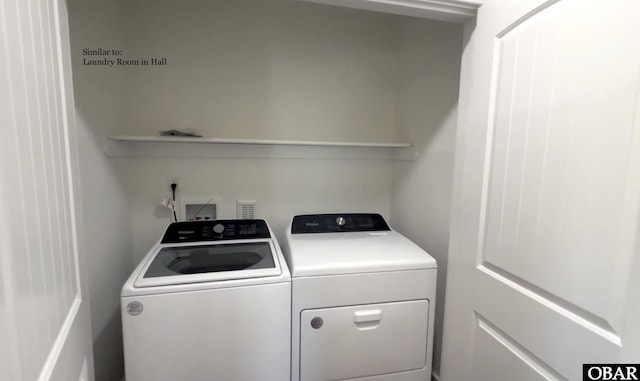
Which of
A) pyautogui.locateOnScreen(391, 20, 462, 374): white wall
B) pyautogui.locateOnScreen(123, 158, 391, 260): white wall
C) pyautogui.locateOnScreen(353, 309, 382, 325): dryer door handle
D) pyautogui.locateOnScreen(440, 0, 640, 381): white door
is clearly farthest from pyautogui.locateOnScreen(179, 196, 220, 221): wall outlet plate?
pyautogui.locateOnScreen(440, 0, 640, 381): white door

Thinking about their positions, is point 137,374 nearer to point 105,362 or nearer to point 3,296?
point 105,362

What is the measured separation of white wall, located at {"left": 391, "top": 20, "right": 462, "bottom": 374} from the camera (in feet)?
5.14

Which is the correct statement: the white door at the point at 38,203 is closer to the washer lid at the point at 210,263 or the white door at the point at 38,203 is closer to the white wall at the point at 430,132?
the washer lid at the point at 210,263

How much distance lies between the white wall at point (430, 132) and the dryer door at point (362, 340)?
38cm

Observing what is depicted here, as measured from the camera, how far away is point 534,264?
830 mm

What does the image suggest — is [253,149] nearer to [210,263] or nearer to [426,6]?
[210,263]

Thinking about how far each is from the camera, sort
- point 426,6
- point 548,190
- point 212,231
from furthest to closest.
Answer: point 212,231, point 426,6, point 548,190

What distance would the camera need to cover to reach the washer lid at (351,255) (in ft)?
4.22

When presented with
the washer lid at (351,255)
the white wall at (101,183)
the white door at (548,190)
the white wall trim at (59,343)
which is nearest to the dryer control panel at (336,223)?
the washer lid at (351,255)

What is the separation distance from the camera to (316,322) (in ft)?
4.18

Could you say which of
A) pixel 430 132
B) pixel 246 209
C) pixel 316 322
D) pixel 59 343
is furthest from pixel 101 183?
pixel 430 132

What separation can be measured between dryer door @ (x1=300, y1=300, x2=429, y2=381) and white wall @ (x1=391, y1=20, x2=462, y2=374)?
381 millimetres

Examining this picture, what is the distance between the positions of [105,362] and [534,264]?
6.17 ft

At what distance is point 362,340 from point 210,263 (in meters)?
0.79
